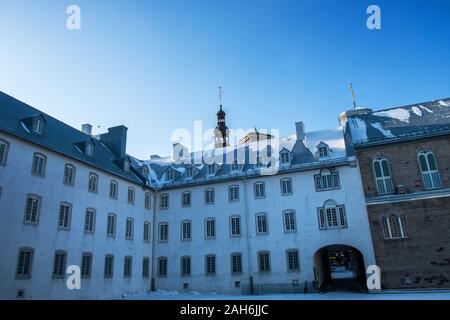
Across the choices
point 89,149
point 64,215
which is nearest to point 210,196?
point 89,149

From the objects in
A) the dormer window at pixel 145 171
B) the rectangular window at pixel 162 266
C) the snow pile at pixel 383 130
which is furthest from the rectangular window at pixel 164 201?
the snow pile at pixel 383 130

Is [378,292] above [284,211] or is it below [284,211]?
below

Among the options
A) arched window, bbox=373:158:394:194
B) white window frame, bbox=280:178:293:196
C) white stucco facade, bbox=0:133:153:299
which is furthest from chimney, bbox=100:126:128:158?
arched window, bbox=373:158:394:194

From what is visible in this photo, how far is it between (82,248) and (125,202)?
6080 mm

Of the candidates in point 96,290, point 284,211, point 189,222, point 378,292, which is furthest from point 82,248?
point 378,292

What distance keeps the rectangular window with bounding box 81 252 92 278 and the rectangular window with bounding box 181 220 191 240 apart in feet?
29.3

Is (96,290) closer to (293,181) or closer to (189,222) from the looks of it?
(189,222)

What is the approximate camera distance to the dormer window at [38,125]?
22859 mm

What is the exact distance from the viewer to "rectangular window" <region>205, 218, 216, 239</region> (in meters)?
30.2

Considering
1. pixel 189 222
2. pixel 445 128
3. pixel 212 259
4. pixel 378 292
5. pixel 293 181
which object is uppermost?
pixel 445 128

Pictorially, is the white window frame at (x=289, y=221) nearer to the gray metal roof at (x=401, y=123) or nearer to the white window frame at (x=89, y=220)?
the gray metal roof at (x=401, y=123)

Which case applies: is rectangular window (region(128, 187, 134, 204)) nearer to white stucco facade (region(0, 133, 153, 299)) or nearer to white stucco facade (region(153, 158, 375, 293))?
white stucco facade (region(0, 133, 153, 299))

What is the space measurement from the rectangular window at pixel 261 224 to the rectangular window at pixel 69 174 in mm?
14998
